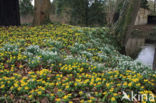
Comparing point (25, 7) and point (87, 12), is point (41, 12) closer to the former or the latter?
point (87, 12)

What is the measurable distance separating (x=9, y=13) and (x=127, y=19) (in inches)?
303

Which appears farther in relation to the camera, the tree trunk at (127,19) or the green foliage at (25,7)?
the green foliage at (25,7)

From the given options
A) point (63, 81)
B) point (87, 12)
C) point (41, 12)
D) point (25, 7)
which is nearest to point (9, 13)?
point (41, 12)

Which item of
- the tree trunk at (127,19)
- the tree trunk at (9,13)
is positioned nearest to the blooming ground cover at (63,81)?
the tree trunk at (127,19)

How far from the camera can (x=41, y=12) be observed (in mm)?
10914

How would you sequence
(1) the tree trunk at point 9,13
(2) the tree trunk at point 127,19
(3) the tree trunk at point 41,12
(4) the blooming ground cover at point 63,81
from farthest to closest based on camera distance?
1. (1) the tree trunk at point 9,13
2. (3) the tree trunk at point 41,12
3. (2) the tree trunk at point 127,19
4. (4) the blooming ground cover at point 63,81

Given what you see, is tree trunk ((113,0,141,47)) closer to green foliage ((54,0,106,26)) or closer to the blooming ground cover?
the blooming ground cover

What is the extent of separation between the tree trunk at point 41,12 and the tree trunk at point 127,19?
472 centimetres

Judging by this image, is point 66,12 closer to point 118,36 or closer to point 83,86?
point 118,36

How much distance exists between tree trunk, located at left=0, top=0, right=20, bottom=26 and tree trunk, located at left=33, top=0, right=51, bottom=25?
5.78 feet

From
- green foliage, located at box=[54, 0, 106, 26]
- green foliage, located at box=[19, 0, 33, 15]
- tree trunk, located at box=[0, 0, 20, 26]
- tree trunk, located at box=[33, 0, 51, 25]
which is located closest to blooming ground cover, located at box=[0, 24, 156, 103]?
tree trunk, located at box=[33, 0, 51, 25]

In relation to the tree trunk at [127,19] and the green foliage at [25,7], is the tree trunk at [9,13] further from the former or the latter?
the green foliage at [25,7]

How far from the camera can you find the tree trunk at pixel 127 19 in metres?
8.33

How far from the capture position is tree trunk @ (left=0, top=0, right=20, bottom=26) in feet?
37.0
